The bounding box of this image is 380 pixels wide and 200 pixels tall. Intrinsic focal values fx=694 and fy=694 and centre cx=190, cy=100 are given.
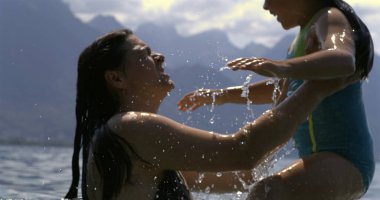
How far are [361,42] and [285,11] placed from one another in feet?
2.28

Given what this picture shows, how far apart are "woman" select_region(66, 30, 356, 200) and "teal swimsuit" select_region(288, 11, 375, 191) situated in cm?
35

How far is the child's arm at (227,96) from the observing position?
4.62m

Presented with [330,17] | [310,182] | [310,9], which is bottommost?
[310,182]

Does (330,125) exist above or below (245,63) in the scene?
below

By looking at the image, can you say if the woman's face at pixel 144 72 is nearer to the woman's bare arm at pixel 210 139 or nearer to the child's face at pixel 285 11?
the woman's bare arm at pixel 210 139

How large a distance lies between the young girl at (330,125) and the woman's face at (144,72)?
723 mm

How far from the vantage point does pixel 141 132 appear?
357 cm

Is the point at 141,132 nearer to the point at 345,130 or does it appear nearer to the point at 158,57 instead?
the point at 158,57

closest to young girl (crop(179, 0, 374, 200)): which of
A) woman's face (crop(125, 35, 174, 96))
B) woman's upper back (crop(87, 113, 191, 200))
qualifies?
woman's upper back (crop(87, 113, 191, 200))

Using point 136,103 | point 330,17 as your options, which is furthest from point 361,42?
point 136,103

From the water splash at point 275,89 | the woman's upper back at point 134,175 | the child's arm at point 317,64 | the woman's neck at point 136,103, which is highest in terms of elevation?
the water splash at point 275,89

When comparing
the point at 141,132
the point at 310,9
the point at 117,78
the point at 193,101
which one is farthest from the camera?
the point at 193,101

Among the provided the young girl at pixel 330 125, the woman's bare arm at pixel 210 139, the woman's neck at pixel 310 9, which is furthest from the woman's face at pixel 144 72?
the woman's neck at pixel 310 9

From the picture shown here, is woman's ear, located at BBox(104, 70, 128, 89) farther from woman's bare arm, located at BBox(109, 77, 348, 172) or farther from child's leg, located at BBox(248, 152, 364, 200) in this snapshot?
child's leg, located at BBox(248, 152, 364, 200)
